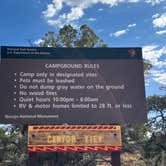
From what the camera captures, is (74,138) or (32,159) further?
(74,138)

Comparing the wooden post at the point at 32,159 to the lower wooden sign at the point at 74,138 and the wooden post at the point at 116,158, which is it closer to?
the lower wooden sign at the point at 74,138

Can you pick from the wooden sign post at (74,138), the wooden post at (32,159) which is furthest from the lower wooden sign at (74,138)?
the wooden post at (32,159)

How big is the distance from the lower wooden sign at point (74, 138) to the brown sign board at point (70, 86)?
1.02 ft

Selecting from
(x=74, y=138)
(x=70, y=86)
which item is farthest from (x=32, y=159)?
(x=70, y=86)

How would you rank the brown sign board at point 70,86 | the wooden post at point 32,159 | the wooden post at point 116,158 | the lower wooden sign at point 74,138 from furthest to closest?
the wooden post at point 116,158
the brown sign board at point 70,86
the wooden post at point 32,159
the lower wooden sign at point 74,138

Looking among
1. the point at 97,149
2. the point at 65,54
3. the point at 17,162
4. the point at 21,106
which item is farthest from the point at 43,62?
the point at 17,162

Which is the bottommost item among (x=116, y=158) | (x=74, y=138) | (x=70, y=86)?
(x=116, y=158)

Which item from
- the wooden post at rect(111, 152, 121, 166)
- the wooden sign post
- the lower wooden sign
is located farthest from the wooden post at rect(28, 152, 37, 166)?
the wooden post at rect(111, 152, 121, 166)

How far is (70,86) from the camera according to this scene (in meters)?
15.0

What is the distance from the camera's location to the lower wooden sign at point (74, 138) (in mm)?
14164

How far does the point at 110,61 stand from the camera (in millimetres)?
15359

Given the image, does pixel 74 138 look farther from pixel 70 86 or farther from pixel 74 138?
pixel 70 86

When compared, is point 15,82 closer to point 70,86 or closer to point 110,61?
point 70,86

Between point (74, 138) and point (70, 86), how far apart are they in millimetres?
1889
